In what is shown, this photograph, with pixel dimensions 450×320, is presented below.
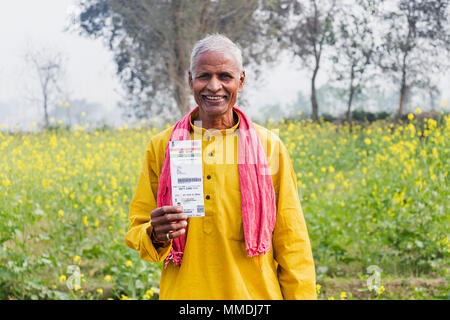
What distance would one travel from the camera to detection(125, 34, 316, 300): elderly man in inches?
65.9

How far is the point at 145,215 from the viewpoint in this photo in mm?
1753

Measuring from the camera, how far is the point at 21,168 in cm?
547

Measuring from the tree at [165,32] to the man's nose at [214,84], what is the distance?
28.7 ft

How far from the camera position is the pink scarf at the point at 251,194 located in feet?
5.45

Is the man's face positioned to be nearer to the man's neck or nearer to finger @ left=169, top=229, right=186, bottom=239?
the man's neck

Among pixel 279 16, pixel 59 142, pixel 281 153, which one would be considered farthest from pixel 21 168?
pixel 279 16

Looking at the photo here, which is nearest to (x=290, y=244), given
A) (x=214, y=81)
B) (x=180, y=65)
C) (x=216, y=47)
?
(x=214, y=81)

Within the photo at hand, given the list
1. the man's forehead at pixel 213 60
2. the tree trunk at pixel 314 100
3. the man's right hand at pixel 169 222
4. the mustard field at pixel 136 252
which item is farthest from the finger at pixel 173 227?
the tree trunk at pixel 314 100

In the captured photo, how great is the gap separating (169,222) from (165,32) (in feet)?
32.1

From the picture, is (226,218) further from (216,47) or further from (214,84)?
(216,47)

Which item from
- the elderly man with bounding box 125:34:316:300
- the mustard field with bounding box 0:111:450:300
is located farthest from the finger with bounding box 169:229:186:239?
the mustard field with bounding box 0:111:450:300

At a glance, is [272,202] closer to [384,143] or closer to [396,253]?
[396,253]

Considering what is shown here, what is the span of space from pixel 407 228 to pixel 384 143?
4.32m

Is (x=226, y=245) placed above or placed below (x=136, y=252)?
above
